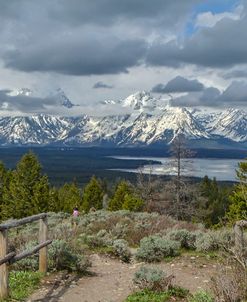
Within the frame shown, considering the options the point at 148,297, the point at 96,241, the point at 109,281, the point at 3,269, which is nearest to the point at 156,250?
the point at 109,281

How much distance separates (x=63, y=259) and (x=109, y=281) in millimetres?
1236

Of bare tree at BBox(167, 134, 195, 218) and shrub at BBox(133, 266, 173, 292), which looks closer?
shrub at BBox(133, 266, 173, 292)

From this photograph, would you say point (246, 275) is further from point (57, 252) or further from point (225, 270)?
point (57, 252)

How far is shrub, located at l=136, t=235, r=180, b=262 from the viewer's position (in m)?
14.1

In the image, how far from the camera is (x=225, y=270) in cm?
778

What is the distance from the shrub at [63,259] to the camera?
11672mm

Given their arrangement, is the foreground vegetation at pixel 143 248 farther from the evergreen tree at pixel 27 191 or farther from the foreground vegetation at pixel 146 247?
the evergreen tree at pixel 27 191

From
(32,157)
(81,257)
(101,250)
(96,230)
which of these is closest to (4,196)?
(32,157)

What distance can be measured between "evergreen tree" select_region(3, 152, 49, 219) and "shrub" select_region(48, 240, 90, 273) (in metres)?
44.0

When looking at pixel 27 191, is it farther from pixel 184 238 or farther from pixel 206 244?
pixel 206 244

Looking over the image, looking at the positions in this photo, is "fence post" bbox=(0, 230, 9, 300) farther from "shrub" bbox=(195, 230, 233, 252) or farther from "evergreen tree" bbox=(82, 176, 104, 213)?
"evergreen tree" bbox=(82, 176, 104, 213)

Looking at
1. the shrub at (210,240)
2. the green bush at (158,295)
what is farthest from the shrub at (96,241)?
the green bush at (158,295)

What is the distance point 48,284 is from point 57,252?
138cm

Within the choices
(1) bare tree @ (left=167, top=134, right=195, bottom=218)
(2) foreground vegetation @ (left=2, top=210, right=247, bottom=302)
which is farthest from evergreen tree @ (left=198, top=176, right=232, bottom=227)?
(2) foreground vegetation @ (left=2, top=210, right=247, bottom=302)
